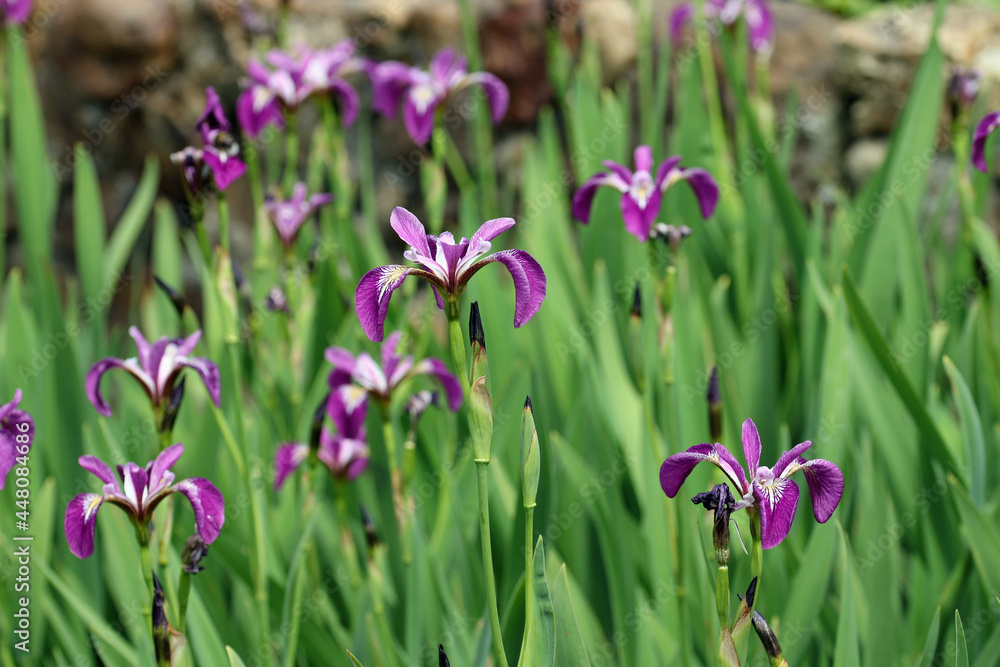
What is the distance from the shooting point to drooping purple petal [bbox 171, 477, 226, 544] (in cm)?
90

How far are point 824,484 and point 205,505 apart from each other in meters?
0.66

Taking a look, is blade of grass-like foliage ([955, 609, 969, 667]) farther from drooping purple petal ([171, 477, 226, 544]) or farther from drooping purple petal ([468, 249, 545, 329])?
drooping purple petal ([171, 477, 226, 544])

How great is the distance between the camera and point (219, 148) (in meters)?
1.14

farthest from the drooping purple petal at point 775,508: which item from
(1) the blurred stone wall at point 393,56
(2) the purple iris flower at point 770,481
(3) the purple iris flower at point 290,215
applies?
(1) the blurred stone wall at point 393,56

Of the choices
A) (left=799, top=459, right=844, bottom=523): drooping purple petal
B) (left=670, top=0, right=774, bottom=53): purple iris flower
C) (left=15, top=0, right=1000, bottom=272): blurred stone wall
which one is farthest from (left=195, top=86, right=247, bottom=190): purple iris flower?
(left=15, top=0, right=1000, bottom=272): blurred stone wall

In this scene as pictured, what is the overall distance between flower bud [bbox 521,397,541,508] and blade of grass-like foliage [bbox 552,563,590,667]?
147mm

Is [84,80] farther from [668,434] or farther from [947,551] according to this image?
[947,551]

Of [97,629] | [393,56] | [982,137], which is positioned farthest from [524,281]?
[393,56]

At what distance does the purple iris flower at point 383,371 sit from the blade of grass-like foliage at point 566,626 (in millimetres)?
433

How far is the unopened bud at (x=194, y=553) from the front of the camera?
892 mm

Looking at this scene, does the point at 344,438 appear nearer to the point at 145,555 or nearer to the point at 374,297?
the point at 145,555

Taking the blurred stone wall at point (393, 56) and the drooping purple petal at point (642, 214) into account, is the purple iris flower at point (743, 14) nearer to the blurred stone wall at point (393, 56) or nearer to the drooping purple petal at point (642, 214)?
the blurred stone wall at point (393, 56)

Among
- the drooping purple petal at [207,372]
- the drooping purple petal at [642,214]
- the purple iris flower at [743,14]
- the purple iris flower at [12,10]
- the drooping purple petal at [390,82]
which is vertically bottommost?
the drooping purple petal at [207,372]

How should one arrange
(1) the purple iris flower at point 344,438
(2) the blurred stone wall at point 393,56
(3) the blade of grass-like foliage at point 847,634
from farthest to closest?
(2) the blurred stone wall at point 393,56 → (1) the purple iris flower at point 344,438 → (3) the blade of grass-like foliage at point 847,634
